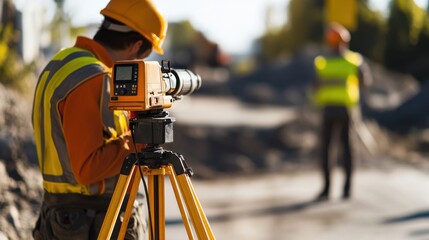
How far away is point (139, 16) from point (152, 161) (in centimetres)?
65

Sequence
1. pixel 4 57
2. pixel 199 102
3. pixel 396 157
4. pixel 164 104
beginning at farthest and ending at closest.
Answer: pixel 199 102 → pixel 396 157 → pixel 4 57 → pixel 164 104

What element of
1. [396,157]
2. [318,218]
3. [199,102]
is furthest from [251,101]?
[318,218]

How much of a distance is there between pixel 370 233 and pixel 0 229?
3420mm

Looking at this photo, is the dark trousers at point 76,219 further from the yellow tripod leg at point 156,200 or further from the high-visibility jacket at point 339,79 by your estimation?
the high-visibility jacket at point 339,79

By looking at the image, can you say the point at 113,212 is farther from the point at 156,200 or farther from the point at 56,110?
→ the point at 56,110

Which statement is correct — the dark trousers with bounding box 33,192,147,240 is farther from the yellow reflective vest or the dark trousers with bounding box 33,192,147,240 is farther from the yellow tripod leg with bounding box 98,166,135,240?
the yellow tripod leg with bounding box 98,166,135,240

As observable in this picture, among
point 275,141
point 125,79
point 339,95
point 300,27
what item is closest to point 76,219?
point 125,79

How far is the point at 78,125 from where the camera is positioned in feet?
10.9

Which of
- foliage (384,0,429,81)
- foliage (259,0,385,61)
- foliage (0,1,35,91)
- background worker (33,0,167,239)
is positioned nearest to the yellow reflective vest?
background worker (33,0,167,239)

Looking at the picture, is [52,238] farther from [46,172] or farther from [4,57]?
[4,57]

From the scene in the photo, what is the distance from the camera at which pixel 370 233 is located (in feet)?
25.2

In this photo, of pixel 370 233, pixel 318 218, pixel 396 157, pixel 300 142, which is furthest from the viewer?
pixel 300 142

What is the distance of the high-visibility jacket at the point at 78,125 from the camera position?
11.0 ft

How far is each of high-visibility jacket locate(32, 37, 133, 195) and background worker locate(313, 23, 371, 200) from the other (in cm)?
641
